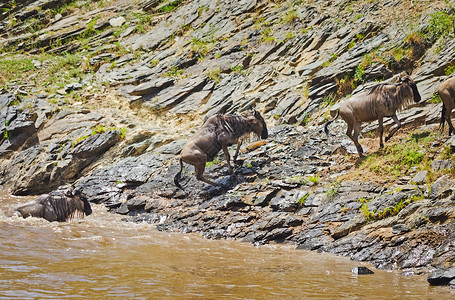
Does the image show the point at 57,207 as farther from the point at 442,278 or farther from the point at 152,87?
the point at 442,278

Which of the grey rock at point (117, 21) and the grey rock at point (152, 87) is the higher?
the grey rock at point (117, 21)

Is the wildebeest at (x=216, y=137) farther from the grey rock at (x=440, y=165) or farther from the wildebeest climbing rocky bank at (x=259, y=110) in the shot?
the grey rock at (x=440, y=165)

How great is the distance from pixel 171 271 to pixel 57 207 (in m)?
6.65

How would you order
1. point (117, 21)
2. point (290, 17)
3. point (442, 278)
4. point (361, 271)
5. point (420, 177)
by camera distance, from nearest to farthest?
point (442, 278)
point (361, 271)
point (420, 177)
point (290, 17)
point (117, 21)

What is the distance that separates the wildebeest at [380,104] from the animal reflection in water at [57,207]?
768cm

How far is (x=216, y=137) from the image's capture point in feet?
40.2

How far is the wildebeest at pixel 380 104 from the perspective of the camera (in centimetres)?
1120

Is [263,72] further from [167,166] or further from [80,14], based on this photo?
[80,14]

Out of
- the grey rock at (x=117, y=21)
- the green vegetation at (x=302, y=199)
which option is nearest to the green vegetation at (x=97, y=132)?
the green vegetation at (x=302, y=199)

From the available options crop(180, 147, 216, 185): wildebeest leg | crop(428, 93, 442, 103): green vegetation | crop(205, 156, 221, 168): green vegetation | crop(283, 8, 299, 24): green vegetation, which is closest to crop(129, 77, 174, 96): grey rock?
crop(283, 8, 299, 24): green vegetation

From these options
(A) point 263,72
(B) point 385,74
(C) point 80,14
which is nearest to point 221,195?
(B) point 385,74

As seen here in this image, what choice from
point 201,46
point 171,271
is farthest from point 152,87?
point 171,271

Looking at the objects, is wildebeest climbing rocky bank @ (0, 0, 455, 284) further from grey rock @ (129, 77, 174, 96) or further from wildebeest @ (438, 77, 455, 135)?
wildebeest @ (438, 77, 455, 135)

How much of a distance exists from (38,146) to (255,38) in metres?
10.9
